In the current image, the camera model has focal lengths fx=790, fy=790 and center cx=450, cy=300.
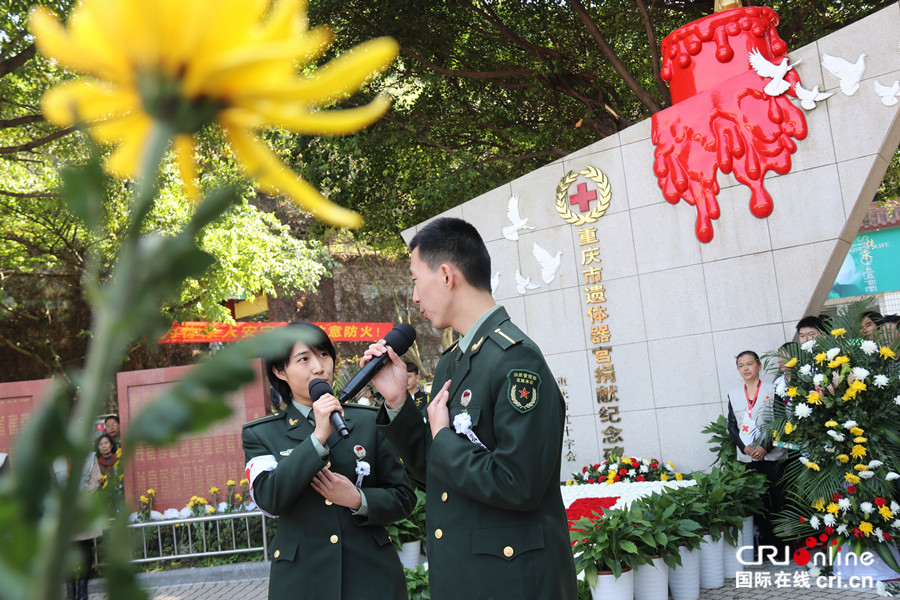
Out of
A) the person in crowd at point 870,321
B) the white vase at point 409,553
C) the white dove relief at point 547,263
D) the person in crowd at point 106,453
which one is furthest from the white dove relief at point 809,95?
the person in crowd at point 106,453

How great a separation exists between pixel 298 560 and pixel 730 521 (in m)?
3.70

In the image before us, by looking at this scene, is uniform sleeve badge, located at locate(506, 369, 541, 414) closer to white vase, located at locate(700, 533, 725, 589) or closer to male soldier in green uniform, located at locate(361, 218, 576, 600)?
male soldier in green uniform, located at locate(361, 218, 576, 600)

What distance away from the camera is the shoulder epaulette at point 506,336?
204 centimetres

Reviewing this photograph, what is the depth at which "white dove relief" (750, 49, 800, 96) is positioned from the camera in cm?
634

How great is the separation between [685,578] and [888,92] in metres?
3.89

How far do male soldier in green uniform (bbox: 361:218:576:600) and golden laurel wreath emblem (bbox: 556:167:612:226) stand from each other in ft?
17.0

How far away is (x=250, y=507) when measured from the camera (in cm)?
702

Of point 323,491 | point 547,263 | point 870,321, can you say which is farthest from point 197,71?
point 547,263

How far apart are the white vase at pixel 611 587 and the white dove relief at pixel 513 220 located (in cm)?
391

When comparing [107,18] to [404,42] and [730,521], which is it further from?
[404,42]

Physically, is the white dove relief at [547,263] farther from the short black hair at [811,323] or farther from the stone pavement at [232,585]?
the stone pavement at [232,585]

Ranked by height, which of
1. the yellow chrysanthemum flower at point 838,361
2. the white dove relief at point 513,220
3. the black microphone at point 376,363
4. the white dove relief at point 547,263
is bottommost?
the yellow chrysanthemum flower at point 838,361

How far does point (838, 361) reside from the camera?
15.6 ft

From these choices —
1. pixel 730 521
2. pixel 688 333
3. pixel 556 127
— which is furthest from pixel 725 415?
pixel 556 127
